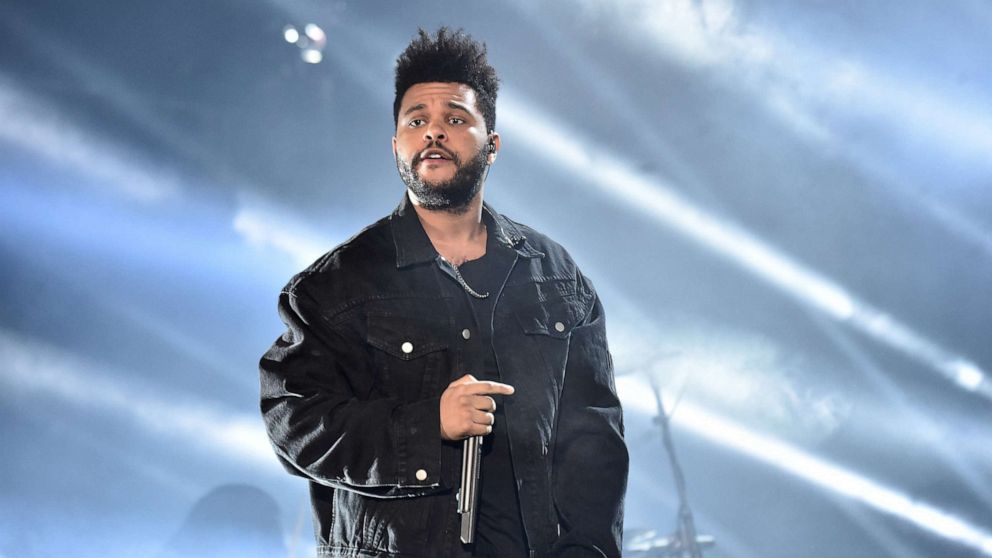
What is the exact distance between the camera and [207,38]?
5973 millimetres

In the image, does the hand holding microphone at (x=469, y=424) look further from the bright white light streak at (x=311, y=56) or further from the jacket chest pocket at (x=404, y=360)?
the bright white light streak at (x=311, y=56)

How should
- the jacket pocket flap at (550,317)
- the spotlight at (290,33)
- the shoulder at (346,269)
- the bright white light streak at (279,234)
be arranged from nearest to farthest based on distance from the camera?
the shoulder at (346,269), the jacket pocket flap at (550,317), the bright white light streak at (279,234), the spotlight at (290,33)

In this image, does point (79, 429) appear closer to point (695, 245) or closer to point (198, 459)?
point (198, 459)

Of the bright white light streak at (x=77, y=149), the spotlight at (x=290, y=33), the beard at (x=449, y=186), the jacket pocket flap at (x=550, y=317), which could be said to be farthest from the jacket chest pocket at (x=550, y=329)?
the spotlight at (x=290, y=33)

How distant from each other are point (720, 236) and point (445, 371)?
18.2 ft

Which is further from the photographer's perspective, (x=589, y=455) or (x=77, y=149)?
(x=77, y=149)

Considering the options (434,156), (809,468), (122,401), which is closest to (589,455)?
(434,156)

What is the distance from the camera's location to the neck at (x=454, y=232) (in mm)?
1928

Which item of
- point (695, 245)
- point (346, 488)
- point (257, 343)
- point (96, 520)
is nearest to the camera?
point (346, 488)

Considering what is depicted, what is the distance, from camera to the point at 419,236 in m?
1.84

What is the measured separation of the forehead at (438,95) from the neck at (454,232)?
0.22 m

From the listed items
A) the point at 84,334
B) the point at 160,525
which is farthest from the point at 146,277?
the point at 160,525

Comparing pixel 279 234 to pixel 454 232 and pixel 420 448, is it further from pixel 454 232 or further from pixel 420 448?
pixel 420 448

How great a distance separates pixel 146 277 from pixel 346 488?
14.7ft
